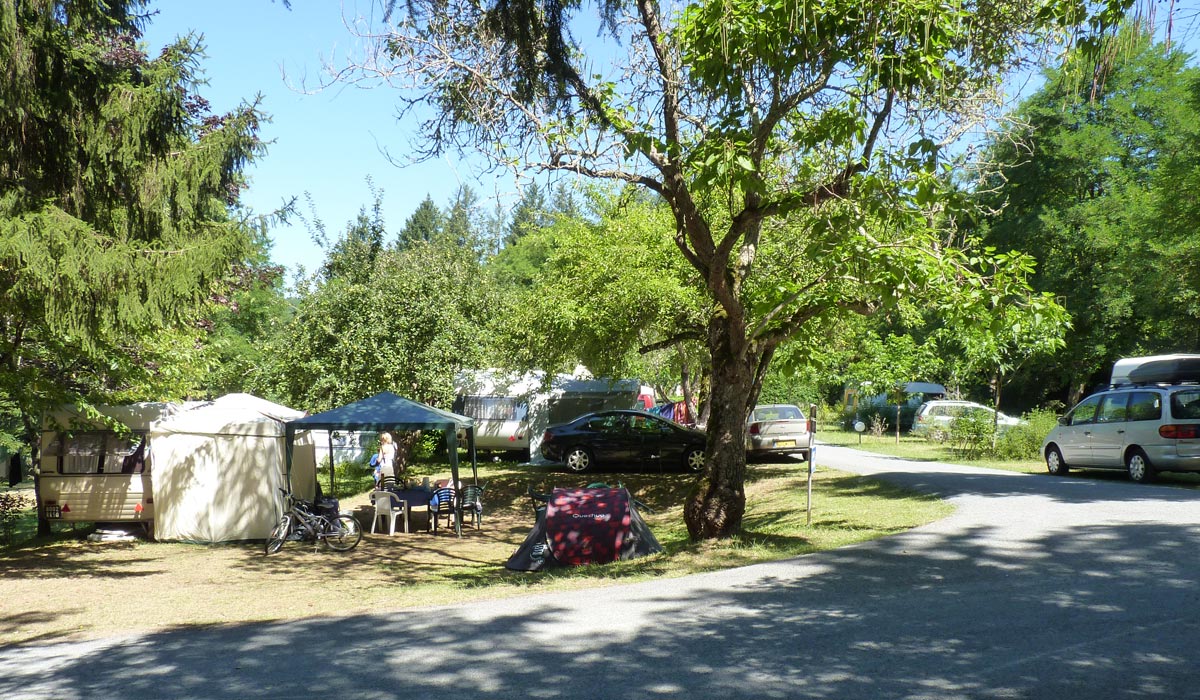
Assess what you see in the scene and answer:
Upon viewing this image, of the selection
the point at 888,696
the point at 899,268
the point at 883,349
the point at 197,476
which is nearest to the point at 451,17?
the point at 899,268

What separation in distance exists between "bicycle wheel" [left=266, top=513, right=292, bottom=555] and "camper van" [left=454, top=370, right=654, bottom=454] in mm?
11121

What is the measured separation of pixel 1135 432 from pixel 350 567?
12.3 meters

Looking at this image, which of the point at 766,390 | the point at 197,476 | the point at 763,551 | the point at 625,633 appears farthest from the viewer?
the point at 766,390

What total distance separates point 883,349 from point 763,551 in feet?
50.7

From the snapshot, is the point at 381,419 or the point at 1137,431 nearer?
the point at 1137,431

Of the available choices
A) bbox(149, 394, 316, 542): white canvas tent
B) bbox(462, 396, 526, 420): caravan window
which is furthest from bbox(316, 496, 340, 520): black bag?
bbox(462, 396, 526, 420): caravan window

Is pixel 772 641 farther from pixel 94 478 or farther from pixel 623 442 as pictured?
pixel 623 442

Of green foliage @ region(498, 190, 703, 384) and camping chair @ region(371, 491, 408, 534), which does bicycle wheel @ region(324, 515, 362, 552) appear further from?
green foliage @ region(498, 190, 703, 384)

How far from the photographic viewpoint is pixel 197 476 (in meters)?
15.5

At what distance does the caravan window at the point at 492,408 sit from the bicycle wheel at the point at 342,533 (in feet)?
36.4

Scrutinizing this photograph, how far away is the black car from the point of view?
21.9 m

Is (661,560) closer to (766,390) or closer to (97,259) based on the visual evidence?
(97,259)

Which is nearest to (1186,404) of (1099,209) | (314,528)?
(314,528)

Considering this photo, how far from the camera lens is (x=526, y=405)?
2617 cm
